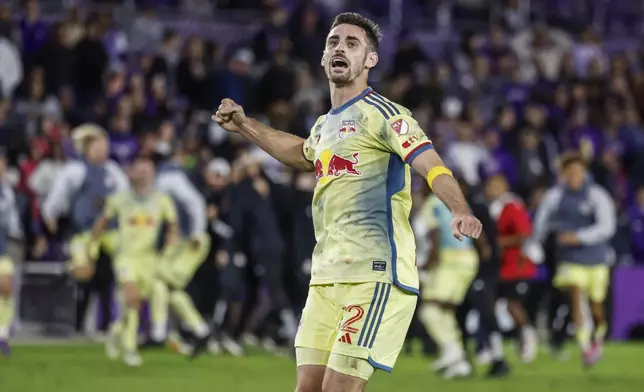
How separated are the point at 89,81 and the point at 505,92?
22.3 ft

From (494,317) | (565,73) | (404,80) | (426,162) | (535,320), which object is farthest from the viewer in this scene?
(565,73)

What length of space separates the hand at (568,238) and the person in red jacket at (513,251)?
14.5 inches

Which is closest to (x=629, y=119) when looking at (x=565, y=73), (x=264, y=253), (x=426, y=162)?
(x=565, y=73)

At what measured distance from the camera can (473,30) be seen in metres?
24.7

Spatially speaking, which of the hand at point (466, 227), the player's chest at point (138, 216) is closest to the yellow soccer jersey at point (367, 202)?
the hand at point (466, 227)

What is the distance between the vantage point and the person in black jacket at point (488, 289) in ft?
48.0

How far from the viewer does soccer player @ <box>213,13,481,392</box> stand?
6766 mm

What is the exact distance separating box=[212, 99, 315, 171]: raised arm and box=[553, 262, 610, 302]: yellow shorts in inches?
372

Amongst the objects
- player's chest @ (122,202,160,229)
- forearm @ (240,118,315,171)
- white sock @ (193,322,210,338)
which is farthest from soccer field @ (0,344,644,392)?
forearm @ (240,118,315,171)

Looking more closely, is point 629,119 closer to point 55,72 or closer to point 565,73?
point 565,73

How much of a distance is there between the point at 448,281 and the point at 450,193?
856cm

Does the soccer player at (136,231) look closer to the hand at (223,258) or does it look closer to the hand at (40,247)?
the hand at (223,258)

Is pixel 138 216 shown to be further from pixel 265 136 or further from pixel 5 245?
pixel 265 136

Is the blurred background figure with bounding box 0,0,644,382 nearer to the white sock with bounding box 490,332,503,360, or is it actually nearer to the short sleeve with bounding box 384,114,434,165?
the white sock with bounding box 490,332,503,360
